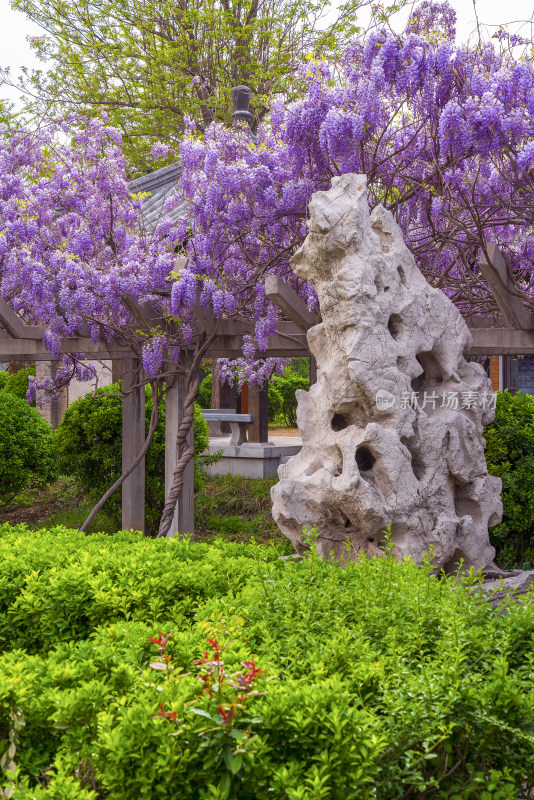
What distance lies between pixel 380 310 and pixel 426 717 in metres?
2.85

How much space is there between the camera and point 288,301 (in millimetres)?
5438

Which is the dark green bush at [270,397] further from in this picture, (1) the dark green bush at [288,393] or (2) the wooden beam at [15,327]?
(2) the wooden beam at [15,327]

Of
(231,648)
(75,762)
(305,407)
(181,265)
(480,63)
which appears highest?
(480,63)

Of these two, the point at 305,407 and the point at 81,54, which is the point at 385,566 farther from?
the point at 81,54

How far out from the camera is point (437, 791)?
2.52 meters

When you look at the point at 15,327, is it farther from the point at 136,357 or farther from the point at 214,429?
the point at 214,429

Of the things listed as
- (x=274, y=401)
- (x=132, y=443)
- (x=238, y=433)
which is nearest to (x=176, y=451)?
(x=132, y=443)

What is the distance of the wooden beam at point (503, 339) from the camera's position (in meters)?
5.52

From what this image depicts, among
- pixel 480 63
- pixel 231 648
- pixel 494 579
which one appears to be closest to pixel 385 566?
pixel 231 648

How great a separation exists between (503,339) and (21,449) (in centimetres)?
639

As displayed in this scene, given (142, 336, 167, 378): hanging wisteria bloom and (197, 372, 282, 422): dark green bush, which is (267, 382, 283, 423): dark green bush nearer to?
(197, 372, 282, 422): dark green bush

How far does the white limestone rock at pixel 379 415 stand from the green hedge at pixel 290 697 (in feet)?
3.06

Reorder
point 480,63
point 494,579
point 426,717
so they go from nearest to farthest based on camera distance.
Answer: point 426,717, point 494,579, point 480,63

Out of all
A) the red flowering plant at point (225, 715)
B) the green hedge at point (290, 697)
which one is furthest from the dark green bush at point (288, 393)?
the red flowering plant at point (225, 715)
